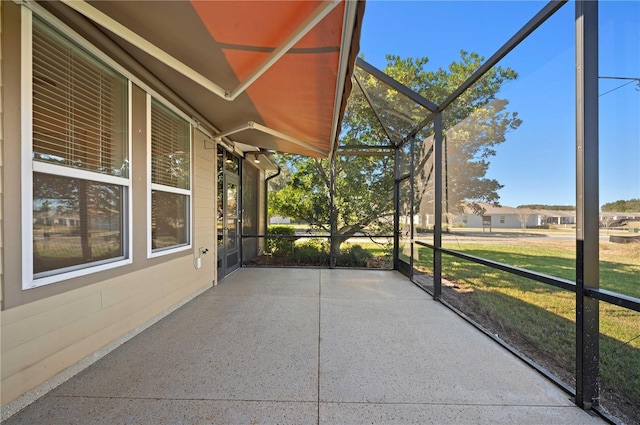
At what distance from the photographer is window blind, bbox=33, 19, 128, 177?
177cm

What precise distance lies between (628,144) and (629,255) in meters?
0.67

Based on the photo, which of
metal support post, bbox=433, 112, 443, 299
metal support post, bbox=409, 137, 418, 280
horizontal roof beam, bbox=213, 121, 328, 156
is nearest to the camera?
horizontal roof beam, bbox=213, 121, 328, 156

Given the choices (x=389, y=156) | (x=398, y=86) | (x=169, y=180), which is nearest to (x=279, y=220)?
(x=389, y=156)

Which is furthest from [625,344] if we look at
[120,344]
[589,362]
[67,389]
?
[120,344]

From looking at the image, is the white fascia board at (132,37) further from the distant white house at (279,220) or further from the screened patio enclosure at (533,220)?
the distant white house at (279,220)

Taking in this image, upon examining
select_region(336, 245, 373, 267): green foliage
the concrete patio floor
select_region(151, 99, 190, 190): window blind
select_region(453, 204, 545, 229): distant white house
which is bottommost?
the concrete patio floor

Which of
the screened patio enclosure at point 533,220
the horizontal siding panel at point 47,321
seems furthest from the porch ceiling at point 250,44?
the horizontal siding panel at point 47,321

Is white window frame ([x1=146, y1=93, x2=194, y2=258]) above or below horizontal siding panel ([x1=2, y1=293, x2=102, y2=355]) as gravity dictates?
above

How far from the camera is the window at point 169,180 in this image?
2.94m

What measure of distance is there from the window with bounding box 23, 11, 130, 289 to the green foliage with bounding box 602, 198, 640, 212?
3648 millimetres

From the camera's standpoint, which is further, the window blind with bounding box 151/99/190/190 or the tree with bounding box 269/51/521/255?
the tree with bounding box 269/51/521/255

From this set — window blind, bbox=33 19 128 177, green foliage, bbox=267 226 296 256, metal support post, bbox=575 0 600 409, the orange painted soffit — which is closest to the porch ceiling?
the orange painted soffit

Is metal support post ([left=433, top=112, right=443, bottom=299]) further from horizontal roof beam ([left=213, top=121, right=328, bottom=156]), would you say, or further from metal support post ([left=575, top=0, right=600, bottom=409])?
metal support post ([left=575, top=0, right=600, bottom=409])

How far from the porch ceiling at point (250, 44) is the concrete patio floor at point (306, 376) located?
2.26 metres
